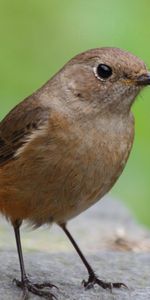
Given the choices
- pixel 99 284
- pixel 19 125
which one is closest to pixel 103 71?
pixel 19 125

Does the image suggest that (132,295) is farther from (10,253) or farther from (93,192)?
(10,253)

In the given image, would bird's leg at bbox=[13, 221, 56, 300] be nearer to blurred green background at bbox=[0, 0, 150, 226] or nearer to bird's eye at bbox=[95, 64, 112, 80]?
bird's eye at bbox=[95, 64, 112, 80]

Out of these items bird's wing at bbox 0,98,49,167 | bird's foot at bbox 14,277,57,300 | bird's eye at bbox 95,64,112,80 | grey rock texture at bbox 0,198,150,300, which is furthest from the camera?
bird's wing at bbox 0,98,49,167

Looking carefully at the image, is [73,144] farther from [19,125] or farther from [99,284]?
[99,284]

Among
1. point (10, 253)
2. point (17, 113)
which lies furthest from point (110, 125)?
point (10, 253)

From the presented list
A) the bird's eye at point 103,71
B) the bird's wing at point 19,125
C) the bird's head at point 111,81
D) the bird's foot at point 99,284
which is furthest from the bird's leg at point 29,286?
the bird's eye at point 103,71

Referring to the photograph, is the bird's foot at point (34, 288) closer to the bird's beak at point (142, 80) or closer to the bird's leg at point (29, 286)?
the bird's leg at point (29, 286)

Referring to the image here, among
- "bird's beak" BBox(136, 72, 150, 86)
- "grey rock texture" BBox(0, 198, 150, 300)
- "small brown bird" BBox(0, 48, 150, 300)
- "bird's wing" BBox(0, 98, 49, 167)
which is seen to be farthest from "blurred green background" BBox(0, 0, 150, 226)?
"bird's beak" BBox(136, 72, 150, 86)
